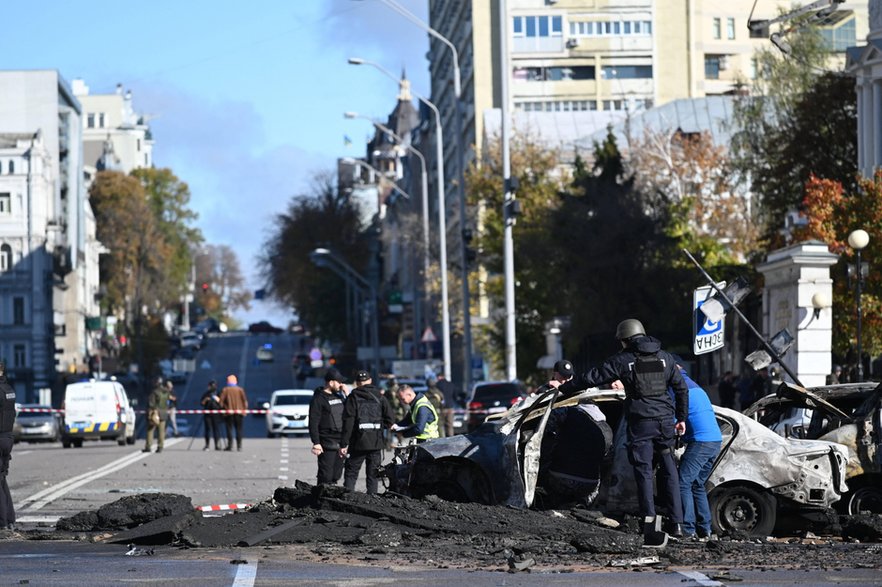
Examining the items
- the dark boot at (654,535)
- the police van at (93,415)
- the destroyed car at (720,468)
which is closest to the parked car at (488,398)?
the police van at (93,415)

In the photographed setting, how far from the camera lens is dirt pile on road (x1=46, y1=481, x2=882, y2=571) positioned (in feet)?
42.3

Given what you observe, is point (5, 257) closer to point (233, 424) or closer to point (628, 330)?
point (233, 424)

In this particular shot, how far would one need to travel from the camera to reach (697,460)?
14.6 meters

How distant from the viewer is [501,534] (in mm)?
14484

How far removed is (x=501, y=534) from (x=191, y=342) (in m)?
129

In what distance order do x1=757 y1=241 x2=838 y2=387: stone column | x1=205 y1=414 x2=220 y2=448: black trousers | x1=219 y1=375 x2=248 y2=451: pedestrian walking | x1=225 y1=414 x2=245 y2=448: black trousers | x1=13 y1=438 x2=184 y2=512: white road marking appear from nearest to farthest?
1. x1=13 y1=438 x2=184 y2=512: white road marking
2. x1=757 y1=241 x2=838 y2=387: stone column
3. x1=225 y1=414 x2=245 y2=448: black trousers
4. x1=219 y1=375 x2=248 y2=451: pedestrian walking
5. x1=205 y1=414 x2=220 y2=448: black trousers

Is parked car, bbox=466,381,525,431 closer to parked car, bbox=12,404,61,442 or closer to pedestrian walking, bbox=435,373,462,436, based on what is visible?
pedestrian walking, bbox=435,373,462,436

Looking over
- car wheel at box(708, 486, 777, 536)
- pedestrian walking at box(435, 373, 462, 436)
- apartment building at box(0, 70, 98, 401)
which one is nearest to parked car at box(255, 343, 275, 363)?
apartment building at box(0, 70, 98, 401)

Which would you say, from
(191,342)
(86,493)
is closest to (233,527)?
(86,493)

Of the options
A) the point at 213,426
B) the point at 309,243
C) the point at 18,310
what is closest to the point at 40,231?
the point at 18,310

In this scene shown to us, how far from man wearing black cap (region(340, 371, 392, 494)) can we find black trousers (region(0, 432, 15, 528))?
3348 millimetres

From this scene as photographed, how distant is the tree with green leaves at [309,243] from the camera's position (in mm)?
98250

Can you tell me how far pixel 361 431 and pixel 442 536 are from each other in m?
4.31

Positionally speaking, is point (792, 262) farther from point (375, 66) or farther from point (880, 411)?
point (375, 66)
